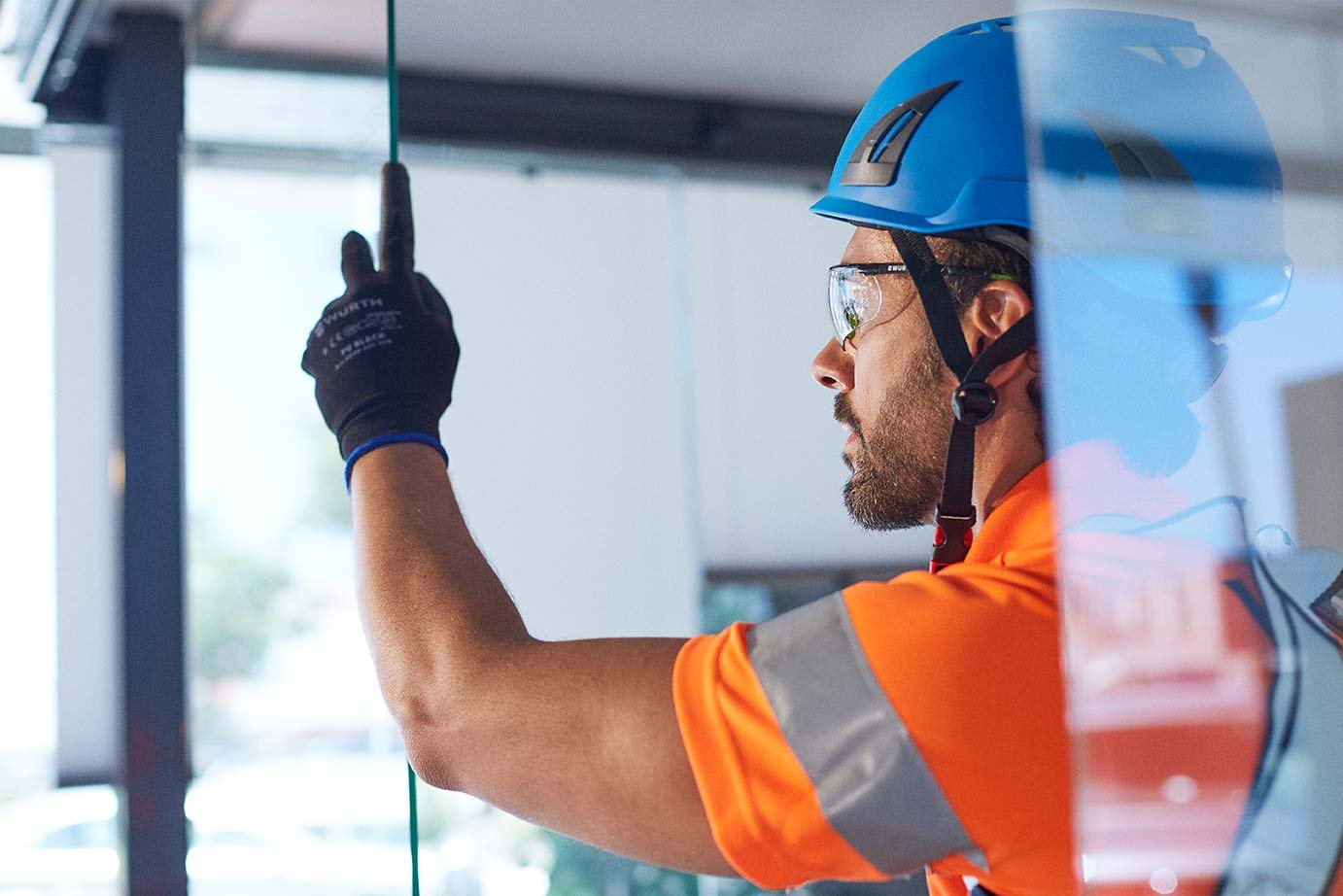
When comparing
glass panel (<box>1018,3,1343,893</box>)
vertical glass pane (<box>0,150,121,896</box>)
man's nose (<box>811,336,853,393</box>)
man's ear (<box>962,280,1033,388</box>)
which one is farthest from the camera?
vertical glass pane (<box>0,150,121,896</box>)

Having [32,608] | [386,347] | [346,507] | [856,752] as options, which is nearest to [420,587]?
[386,347]

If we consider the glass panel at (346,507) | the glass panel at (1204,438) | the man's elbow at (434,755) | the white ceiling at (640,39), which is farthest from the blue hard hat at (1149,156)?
the glass panel at (346,507)

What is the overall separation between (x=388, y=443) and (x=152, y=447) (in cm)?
257

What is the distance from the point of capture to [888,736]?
68cm

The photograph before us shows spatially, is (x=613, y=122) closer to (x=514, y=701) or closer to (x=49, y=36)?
(x=49, y=36)

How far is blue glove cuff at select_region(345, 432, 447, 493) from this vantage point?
0.92 metres

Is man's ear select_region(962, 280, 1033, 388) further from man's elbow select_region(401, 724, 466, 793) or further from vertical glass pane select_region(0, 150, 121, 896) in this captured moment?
vertical glass pane select_region(0, 150, 121, 896)

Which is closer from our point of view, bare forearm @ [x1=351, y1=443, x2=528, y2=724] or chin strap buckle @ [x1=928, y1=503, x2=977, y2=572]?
bare forearm @ [x1=351, y1=443, x2=528, y2=724]

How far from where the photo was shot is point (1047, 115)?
553 millimetres

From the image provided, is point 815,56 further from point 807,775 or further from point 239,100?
point 807,775

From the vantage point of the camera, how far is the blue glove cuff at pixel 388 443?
3.01 feet

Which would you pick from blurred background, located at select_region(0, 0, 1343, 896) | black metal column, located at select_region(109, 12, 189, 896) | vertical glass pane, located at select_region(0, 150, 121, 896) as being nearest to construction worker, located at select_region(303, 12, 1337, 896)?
blurred background, located at select_region(0, 0, 1343, 896)

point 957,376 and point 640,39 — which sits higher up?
point 640,39

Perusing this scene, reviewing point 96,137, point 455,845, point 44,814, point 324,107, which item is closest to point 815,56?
point 324,107
